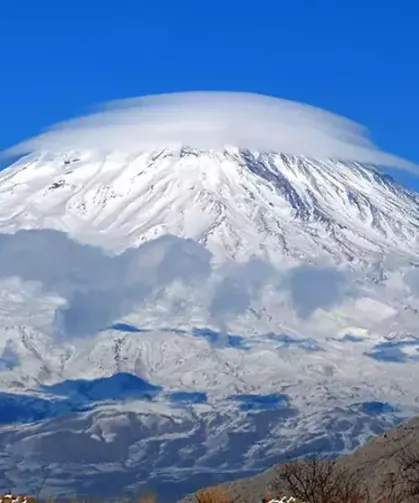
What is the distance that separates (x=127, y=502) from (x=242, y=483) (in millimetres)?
38417

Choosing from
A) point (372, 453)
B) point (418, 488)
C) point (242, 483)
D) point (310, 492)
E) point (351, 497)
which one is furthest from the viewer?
point (242, 483)

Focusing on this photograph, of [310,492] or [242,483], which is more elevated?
[242,483]

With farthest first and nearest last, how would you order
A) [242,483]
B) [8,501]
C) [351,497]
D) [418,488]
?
[242,483] → [418,488] → [351,497] → [8,501]

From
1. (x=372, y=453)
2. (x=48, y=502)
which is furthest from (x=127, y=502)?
(x=372, y=453)

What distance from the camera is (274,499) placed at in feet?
56.4

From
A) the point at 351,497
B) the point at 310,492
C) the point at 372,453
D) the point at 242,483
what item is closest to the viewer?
the point at 351,497

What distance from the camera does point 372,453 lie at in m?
53.7

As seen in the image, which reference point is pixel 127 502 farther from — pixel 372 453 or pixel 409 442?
pixel 372 453

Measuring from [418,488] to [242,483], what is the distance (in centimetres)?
3608

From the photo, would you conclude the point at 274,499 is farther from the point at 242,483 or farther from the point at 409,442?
the point at 242,483

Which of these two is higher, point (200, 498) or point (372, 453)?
point (372, 453)

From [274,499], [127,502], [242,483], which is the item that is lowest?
[274,499]

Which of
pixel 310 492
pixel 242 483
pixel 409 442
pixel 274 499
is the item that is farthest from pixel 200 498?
pixel 242 483

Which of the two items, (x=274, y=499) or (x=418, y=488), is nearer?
(x=274, y=499)
